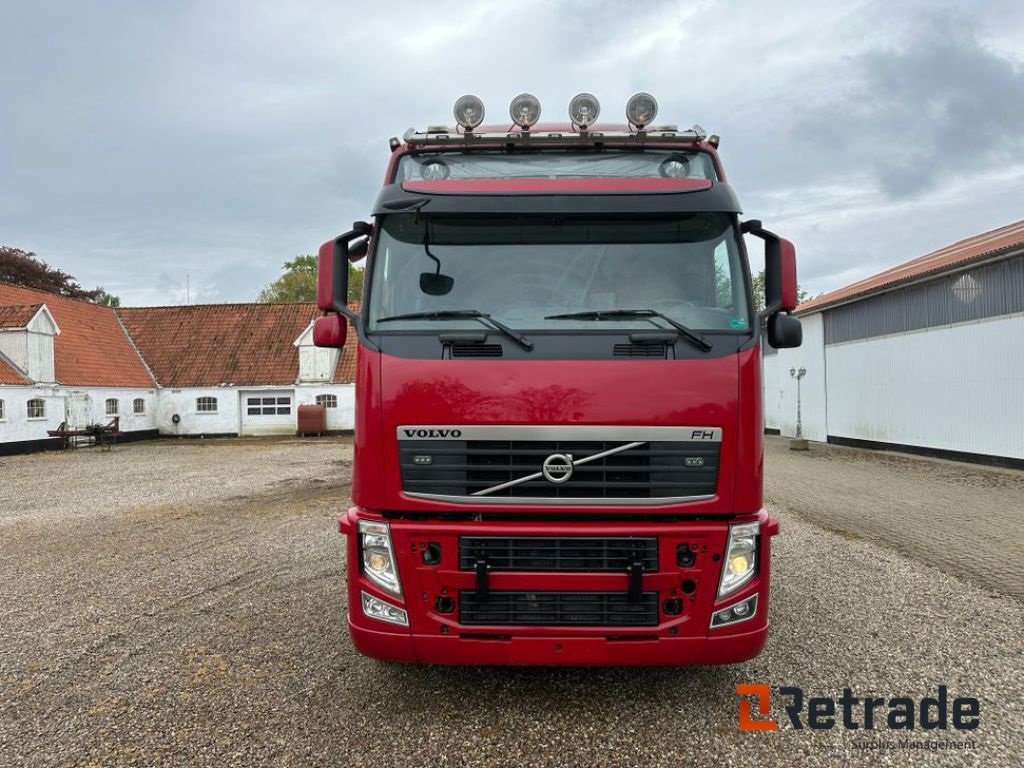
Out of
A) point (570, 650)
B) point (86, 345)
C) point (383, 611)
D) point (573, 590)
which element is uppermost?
point (86, 345)

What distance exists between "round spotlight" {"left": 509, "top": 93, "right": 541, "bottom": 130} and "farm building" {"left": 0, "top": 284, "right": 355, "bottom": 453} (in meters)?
23.1

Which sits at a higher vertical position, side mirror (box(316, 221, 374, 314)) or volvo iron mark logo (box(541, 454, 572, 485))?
side mirror (box(316, 221, 374, 314))

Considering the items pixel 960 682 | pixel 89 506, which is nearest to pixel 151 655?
pixel 960 682

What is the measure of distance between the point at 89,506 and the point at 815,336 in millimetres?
21538

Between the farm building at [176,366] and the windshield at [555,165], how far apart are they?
902 inches

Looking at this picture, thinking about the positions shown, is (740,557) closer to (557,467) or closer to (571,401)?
(557,467)

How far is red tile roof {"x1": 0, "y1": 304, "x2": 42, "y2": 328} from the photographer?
20.9m

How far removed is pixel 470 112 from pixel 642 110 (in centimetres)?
107

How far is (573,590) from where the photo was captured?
9.96 feet

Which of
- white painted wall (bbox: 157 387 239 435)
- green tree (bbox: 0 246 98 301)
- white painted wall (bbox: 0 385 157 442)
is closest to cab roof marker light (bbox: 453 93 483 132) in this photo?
white painted wall (bbox: 0 385 157 442)

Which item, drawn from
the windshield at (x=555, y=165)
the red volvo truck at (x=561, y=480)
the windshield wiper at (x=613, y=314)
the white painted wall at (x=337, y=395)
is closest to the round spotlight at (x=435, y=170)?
the windshield at (x=555, y=165)

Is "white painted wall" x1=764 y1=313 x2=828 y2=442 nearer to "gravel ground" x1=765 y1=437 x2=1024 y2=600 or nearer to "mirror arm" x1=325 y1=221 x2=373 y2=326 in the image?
"gravel ground" x1=765 y1=437 x2=1024 y2=600

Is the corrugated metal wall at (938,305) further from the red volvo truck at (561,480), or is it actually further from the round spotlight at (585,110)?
the red volvo truck at (561,480)

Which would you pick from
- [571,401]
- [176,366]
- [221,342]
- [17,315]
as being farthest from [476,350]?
[221,342]
